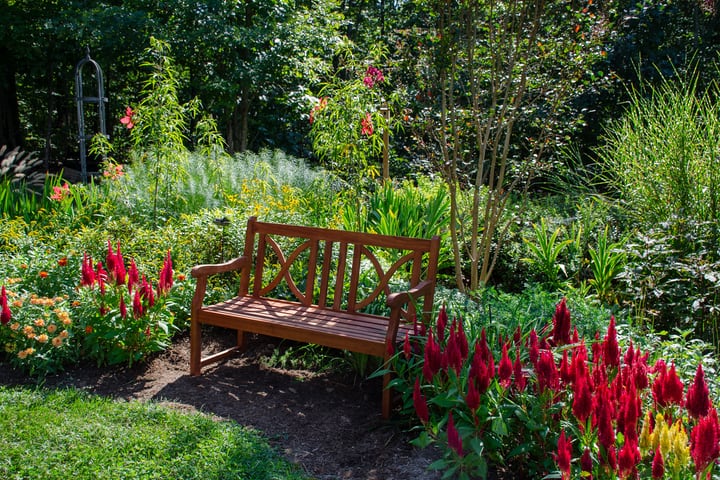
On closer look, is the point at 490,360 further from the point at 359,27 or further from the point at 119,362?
the point at 359,27

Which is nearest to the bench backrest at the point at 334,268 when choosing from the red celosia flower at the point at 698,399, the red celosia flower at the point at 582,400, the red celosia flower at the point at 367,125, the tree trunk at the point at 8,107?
the red celosia flower at the point at 367,125

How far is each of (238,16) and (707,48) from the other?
316 inches

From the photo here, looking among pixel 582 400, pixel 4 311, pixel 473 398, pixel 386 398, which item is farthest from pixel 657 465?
pixel 4 311

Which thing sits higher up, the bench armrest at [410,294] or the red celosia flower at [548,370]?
the red celosia flower at [548,370]

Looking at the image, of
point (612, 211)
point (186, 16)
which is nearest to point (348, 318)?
point (612, 211)

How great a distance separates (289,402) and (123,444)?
101 centimetres

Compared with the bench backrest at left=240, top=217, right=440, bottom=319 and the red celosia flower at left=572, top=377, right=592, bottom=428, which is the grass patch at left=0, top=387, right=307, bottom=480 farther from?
the red celosia flower at left=572, top=377, right=592, bottom=428

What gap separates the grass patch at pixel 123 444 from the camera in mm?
2801

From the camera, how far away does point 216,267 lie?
418 cm

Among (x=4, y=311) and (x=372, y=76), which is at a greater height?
(x=372, y=76)

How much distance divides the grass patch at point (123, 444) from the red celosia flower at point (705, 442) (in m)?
1.65

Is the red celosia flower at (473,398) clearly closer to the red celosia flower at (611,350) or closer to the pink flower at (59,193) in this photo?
the red celosia flower at (611,350)

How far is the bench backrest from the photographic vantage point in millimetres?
3916

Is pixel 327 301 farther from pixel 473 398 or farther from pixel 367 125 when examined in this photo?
pixel 473 398
